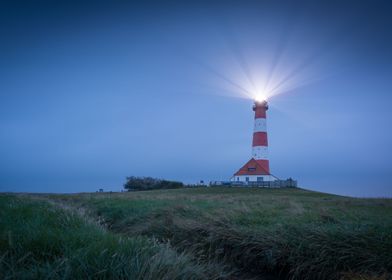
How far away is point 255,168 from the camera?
1980 inches

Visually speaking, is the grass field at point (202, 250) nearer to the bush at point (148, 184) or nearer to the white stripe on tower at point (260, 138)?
the white stripe on tower at point (260, 138)

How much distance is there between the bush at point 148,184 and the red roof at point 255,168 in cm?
1129

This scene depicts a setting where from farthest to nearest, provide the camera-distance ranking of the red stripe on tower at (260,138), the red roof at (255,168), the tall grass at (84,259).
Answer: the red roof at (255,168), the red stripe on tower at (260,138), the tall grass at (84,259)

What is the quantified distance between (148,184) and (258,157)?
19727 mm

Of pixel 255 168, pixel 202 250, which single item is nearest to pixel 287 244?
pixel 202 250

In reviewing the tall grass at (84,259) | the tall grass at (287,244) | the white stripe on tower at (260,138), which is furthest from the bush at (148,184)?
the tall grass at (84,259)

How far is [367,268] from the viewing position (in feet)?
16.1

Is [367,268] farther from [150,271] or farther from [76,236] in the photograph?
[76,236]

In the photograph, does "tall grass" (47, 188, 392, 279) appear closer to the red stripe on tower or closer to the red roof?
the red stripe on tower

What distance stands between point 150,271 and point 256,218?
5.74 meters

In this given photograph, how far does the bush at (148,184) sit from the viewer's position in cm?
5274

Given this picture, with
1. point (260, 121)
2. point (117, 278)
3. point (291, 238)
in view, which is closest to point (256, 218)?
point (291, 238)

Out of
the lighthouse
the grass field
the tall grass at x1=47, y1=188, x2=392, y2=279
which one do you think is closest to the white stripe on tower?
the lighthouse

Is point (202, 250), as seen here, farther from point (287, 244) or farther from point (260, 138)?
point (260, 138)
